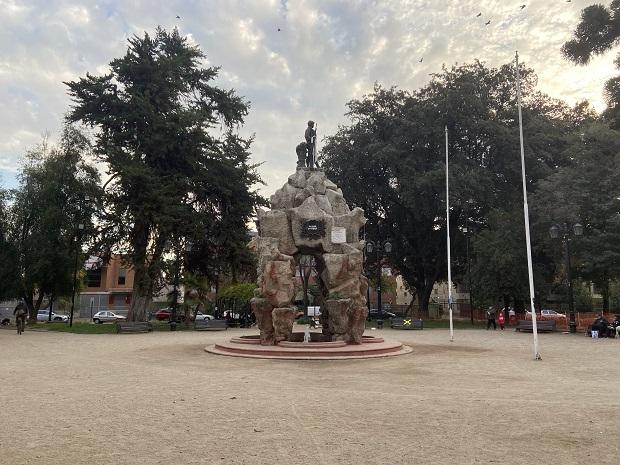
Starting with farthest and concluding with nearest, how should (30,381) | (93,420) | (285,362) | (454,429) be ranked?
(285,362) → (30,381) → (93,420) → (454,429)

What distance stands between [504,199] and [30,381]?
113ft

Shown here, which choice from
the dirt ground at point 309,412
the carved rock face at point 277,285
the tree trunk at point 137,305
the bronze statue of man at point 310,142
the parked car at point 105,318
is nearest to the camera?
the dirt ground at point 309,412

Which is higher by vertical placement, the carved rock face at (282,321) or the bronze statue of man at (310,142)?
the bronze statue of man at (310,142)

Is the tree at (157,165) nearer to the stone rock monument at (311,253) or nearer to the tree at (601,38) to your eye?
the stone rock monument at (311,253)

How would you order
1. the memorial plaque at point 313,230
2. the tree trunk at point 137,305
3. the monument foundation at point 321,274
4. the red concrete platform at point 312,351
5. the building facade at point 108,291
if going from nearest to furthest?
the red concrete platform at point 312,351
the monument foundation at point 321,274
the memorial plaque at point 313,230
the tree trunk at point 137,305
the building facade at point 108,291

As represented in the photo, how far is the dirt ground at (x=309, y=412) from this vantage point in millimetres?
5469

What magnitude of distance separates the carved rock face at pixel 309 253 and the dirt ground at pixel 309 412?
2865 millimetres

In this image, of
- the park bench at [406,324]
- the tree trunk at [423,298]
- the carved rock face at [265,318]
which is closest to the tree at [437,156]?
the tree trunk at [423,298]

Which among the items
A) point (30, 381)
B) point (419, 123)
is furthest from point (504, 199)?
point (30, 381)

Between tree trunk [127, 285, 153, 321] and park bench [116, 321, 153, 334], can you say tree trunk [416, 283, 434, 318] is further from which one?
park bench [116, 321, 153, 334]

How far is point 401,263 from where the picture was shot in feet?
139

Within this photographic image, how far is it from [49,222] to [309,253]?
22.9 m

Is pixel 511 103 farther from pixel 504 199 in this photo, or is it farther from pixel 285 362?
pixel 285 362

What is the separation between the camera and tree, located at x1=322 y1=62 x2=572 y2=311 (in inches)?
1394
